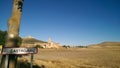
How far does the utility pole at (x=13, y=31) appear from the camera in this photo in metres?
7.59

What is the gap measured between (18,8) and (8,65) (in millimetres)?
2509

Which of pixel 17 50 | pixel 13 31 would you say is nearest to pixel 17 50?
pixel 17 50

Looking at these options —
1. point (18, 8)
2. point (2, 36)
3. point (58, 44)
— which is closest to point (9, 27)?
point (18, 8)

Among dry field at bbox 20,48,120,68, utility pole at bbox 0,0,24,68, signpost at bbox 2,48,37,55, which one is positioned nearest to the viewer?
signpost at bbox 2,48,37,55

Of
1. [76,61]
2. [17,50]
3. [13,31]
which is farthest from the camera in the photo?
[76,61]

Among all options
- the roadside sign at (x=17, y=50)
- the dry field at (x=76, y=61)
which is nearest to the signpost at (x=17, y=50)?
the roadside sign at (x=17, y=50)

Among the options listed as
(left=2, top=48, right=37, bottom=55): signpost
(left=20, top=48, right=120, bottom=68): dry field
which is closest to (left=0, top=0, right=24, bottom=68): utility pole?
(left=2, top=48, right=37, bottom=55): signpost

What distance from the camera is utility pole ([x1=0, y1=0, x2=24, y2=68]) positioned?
7.59 m

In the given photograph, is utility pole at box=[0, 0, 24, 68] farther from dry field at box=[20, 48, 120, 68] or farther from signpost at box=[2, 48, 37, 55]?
dry field at box=[20, 48, 120, 68]

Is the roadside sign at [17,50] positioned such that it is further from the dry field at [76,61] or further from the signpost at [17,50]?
the dry field at [76,61]

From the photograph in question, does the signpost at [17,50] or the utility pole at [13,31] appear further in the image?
the utility pole at [13,31]

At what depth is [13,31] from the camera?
7.88m

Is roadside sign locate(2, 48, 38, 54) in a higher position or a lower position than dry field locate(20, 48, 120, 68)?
higher

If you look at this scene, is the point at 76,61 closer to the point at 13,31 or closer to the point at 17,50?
the point at 13,31
